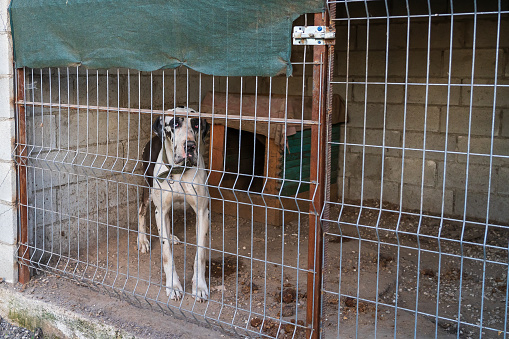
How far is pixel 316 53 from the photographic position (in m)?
2.58

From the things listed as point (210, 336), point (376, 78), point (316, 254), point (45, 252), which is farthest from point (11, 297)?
point (376, 78)

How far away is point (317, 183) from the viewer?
2.65 meters

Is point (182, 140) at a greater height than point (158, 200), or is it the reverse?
point (182, 140)

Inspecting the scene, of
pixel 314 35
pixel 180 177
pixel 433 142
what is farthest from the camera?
pixel 433 142

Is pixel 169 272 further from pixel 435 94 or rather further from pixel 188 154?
pixel 435 94

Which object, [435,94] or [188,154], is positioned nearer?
[188,154]

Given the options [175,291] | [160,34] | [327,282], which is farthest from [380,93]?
[160,34]

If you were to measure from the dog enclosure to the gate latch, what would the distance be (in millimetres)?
25

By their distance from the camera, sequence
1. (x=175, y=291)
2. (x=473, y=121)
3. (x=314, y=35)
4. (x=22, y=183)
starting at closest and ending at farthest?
(x=314, y=35)
(x=175, y=291)
(x=22, y=183)
(x=473, y=121)

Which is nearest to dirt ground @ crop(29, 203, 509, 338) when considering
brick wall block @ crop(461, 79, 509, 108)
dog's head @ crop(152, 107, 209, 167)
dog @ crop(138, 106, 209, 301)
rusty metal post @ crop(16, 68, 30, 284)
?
dog @ crop(138, 106, 209, 301)

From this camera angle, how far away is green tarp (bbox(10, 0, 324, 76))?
2.70 metres

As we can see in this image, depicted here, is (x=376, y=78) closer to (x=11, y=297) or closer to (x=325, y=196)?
(x=325, y=196)

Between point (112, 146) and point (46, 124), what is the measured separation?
2.59ft

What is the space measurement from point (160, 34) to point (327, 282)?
2.30 meters
